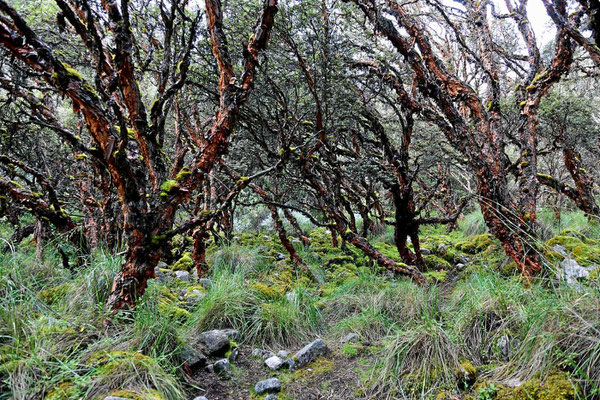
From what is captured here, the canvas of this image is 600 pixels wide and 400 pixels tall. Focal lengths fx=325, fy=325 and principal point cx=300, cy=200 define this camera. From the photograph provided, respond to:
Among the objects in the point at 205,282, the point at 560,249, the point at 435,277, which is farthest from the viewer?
the point at 435,277

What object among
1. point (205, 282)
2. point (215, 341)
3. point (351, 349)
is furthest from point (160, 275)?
point (351, 349)

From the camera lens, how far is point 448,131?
455 centimetres

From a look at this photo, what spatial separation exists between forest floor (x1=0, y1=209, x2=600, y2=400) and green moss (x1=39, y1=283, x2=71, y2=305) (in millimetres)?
12

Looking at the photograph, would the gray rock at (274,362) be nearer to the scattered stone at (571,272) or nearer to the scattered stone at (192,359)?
the scattered stone at (192,359)

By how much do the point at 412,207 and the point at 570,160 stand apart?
14.1 feet

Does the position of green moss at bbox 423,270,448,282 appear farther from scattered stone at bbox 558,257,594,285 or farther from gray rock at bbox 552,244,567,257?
scattered stone at bbox 558,257,594,285

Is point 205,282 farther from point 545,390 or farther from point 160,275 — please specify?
point 545,390

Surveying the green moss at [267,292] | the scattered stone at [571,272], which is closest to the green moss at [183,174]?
the green moss at [267,292]

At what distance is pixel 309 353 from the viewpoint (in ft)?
10.3

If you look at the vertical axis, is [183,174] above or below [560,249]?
above

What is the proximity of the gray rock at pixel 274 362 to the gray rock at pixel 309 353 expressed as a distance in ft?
0.46

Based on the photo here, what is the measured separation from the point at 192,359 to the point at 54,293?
159 cm

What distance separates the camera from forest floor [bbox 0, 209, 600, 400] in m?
1.90

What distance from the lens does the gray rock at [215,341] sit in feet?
9.93
